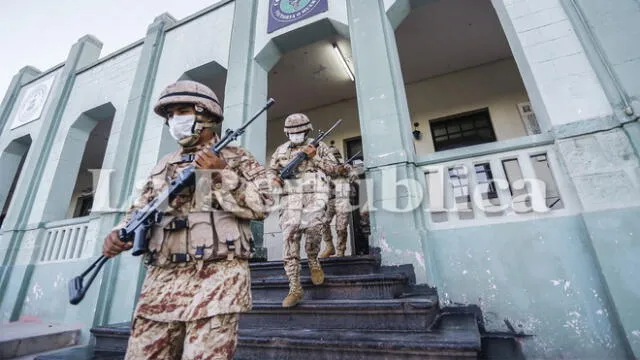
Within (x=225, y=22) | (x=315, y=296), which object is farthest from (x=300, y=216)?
(x=225, y=22)

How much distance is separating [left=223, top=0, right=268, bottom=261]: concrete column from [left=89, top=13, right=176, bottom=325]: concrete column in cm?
195

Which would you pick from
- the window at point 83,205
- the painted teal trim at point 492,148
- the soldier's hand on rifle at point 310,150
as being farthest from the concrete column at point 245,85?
the window at point 83,205

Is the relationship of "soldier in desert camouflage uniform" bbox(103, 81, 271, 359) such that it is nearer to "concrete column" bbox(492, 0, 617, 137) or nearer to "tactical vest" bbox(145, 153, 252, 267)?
"tactical vest" bbox(145, 153, 252, 267)

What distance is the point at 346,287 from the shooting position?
2.66 m

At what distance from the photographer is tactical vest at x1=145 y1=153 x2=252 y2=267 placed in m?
1.29

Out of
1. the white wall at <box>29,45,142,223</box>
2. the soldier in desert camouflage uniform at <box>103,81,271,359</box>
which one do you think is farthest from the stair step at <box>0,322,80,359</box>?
the soldier in desert camouflage uniform at <box>103,81,271,359</box>

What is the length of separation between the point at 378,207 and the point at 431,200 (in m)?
0.61

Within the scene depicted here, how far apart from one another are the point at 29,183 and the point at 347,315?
7.37 m

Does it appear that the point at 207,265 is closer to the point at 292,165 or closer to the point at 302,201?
the point at 302,201

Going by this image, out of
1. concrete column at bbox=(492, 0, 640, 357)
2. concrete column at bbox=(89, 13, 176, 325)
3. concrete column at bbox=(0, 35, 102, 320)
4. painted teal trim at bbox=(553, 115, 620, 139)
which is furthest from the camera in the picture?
concrete column at bbox=(0, 35, 102, 320)

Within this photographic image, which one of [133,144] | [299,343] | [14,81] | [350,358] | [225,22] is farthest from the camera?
[14,81]

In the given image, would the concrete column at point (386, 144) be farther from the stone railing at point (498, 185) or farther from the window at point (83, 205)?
the window at point (83, 205)

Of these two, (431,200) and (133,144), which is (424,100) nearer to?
(431,200)

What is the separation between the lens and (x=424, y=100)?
20.9ft
